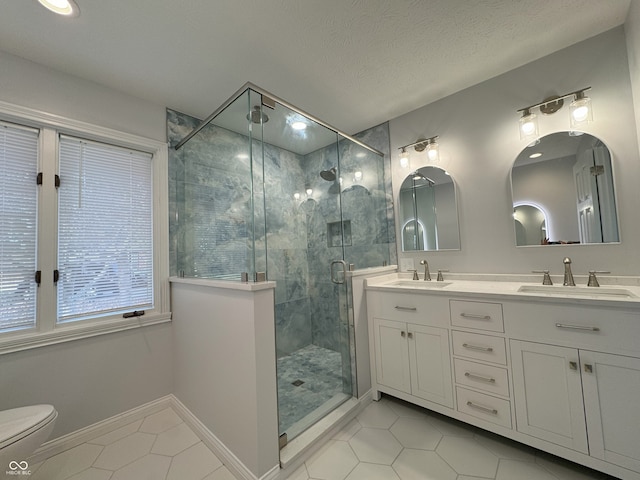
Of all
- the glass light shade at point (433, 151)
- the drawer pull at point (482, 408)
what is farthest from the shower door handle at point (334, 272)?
the glass light shade at point (433, 151)

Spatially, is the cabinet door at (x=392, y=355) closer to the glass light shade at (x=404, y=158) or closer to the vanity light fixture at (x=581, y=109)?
the glass light shade at (x=404, y=158)

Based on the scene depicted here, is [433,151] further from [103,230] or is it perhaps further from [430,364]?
[103,230]

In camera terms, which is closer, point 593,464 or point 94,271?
A: point 593,464

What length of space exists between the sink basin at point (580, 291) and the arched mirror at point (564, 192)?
33 centimetres

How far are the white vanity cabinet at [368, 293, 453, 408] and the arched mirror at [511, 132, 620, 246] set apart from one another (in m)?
0.94

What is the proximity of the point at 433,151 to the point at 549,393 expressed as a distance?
190 cm

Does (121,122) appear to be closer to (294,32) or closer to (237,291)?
(294,32)

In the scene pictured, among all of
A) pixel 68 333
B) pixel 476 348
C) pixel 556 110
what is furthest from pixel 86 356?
pixel 556 110

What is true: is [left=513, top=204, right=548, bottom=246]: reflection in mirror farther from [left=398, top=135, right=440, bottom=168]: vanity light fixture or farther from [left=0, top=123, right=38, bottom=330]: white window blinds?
[left=0, top=123, right=38, bottom=330]: white window blinds

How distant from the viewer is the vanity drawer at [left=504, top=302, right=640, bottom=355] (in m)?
1.14

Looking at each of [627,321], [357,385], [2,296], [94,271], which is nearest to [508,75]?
[627,321]

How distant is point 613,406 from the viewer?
1159mm

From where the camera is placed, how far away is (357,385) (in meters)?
1.92

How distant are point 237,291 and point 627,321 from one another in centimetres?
188
